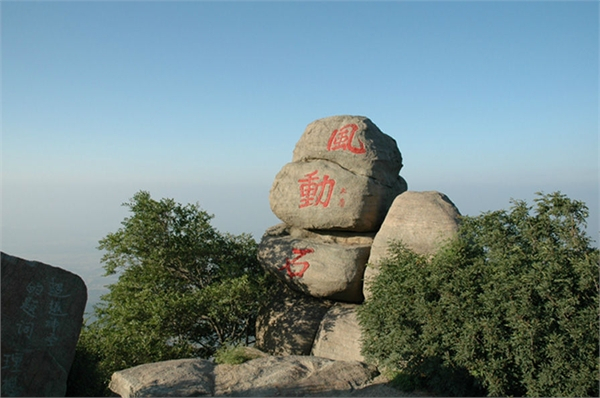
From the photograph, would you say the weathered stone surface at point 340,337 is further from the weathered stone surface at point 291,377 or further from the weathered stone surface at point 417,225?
the weathered stone surface at point 291,377

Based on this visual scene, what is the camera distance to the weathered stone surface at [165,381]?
25.0ft

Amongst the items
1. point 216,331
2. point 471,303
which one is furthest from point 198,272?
point 471,303

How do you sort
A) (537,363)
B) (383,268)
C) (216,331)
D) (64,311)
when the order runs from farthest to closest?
(216,331) → (383,268) → (64,311) → (537,363)

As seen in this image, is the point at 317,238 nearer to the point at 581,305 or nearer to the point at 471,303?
the point at 471,303

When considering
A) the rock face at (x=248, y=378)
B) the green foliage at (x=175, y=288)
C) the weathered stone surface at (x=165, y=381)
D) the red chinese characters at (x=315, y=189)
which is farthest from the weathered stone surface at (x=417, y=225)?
the weathered stone surface at (x=165, y=381)

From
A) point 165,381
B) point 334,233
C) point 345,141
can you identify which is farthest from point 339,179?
point 165,381

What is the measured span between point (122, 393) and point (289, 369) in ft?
8.65

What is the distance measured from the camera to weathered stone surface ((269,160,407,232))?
444 inches

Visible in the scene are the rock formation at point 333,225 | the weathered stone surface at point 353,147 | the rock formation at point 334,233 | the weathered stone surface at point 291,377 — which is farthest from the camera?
the weathered stone surface at point 353,147

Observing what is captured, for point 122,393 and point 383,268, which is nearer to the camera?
point 122,393

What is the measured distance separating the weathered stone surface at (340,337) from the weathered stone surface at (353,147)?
3.15 meters

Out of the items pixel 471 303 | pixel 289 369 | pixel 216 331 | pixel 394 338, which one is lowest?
pixel 216 331

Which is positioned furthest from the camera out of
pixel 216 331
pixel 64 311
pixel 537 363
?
pixel 216 331

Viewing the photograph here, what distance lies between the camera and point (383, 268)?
9484 millimetres
